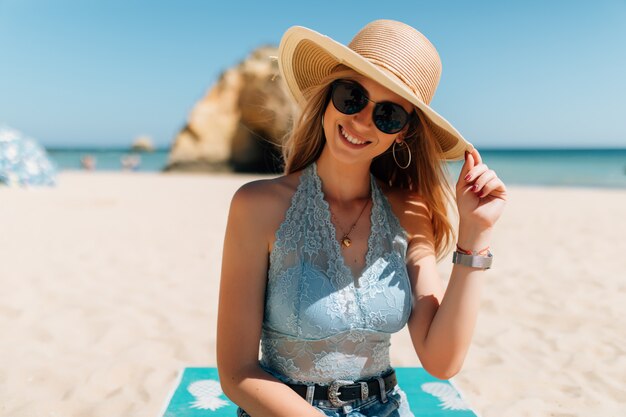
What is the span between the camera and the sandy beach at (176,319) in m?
3.30

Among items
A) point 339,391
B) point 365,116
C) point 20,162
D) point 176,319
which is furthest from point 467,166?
point 20,162

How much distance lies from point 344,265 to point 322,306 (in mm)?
187

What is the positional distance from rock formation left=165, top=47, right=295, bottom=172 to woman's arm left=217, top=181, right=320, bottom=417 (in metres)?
25.6

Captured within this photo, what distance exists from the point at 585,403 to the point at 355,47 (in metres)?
2.51

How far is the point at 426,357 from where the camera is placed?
2.06 m

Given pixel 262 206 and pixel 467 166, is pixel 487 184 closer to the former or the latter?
pixel 467 166

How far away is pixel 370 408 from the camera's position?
2000 mm

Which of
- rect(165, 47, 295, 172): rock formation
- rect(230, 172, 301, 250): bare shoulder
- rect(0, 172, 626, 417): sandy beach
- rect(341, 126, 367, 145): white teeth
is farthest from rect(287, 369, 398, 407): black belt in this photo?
rect(165, 47, 295, 172): rock formation

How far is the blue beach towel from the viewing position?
9.33 feet

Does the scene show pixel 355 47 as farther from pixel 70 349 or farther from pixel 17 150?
pixel 17 150

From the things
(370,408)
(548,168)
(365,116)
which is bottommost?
(548,168)

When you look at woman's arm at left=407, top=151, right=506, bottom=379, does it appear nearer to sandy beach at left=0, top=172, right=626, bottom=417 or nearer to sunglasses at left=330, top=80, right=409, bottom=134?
sunglasses at left=330, top=80, right=409, bottom=134

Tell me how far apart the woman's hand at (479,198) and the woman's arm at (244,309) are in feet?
2.42

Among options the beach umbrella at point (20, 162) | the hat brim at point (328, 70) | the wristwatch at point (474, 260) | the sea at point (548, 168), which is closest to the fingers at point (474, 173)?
the hat brim at point (328, 70)
